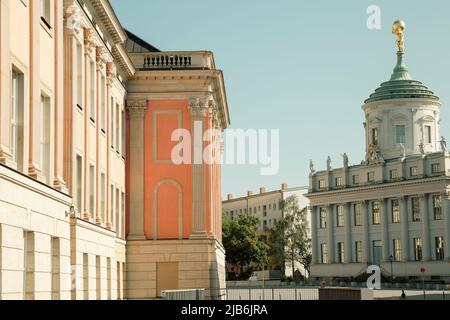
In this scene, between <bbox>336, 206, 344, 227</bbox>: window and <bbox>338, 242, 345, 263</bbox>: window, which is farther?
<bbox>336, 206, 344, 227</bbox>: window

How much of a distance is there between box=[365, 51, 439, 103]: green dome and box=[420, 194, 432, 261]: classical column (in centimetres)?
1796

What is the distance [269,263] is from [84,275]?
11429cm

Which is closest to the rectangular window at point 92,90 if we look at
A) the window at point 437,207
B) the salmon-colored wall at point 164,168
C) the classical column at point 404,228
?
the salmon-colored wall at point 164,168

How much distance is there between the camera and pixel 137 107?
49281mm

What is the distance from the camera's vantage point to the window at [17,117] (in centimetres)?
2297

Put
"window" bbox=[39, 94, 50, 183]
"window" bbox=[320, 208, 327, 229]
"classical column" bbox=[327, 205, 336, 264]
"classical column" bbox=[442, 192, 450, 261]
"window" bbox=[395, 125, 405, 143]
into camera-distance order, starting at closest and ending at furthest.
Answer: "window" bbox=[39, 94, 50, 183] < "classical column" bbox=[442, 192, 450, 261] < "window" bbox=[395, 125, 405, 143] < "classical column" bbox=[327, 205, 336, 264] < "window" bbox=[320, 208, 327, 229]

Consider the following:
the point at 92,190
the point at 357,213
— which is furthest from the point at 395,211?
the point at 92,190

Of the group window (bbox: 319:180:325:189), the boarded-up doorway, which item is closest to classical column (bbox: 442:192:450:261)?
window (bbox: 319:180:325:189)

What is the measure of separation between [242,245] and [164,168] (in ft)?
290

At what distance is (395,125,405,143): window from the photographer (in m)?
128

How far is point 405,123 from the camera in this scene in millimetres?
127938

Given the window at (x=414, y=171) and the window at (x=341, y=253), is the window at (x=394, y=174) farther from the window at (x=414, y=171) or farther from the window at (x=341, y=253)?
the window at (x=341, y=253)

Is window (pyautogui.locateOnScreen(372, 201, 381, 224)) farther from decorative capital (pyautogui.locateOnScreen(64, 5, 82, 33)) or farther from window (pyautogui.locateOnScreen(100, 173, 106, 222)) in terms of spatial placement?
decorative capital (pyautogui.locateOnScreen(64, 5, 82, 33))

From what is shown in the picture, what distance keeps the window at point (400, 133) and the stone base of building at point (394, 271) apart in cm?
1768
